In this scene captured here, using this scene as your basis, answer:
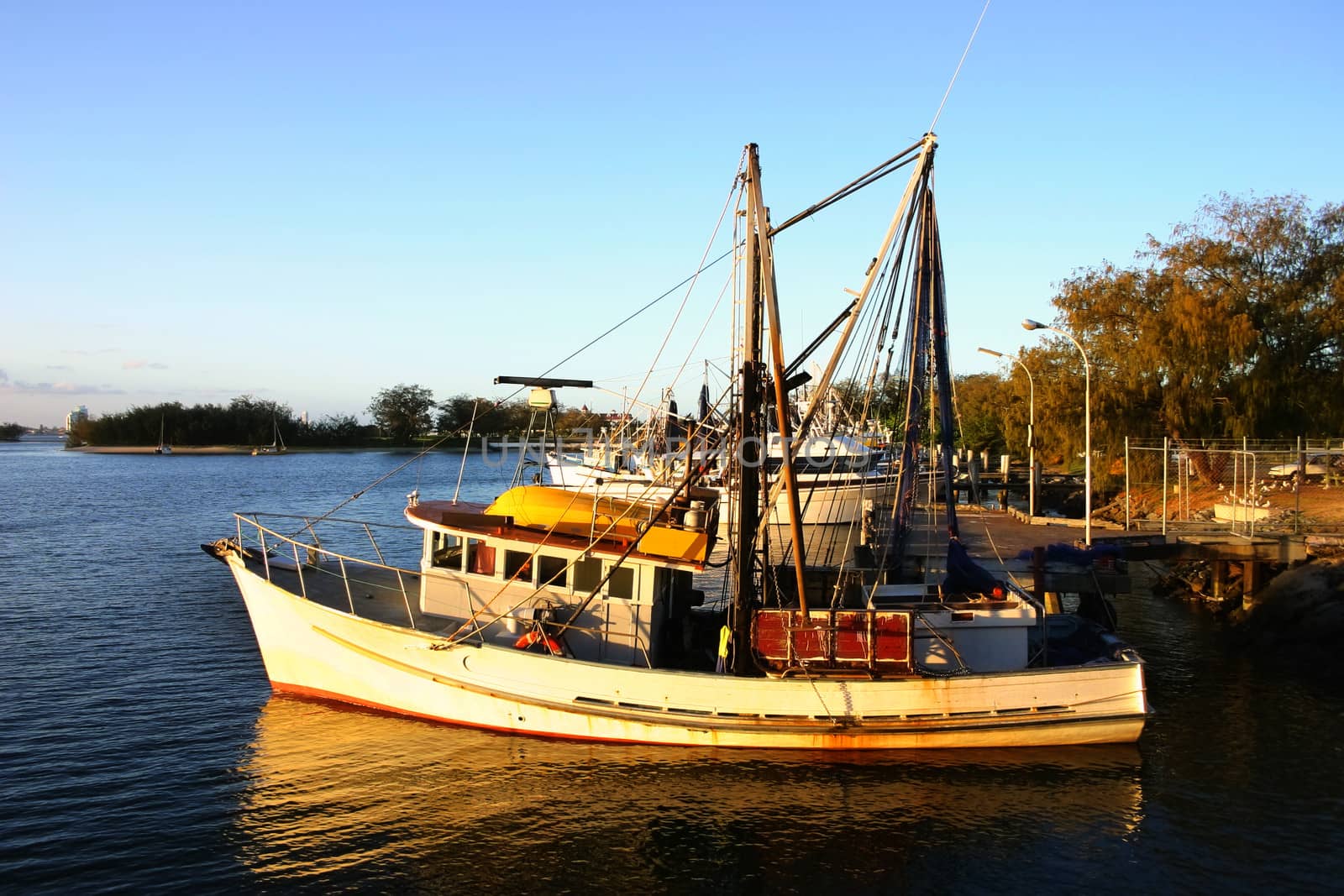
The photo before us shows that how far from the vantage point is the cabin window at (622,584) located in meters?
16.4

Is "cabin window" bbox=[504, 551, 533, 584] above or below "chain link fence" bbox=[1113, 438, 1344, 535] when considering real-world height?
below

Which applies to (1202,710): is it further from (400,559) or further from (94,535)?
(94,535)

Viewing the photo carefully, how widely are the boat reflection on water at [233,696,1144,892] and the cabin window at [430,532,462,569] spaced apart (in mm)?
2884

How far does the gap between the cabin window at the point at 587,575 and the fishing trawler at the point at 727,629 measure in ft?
0.13

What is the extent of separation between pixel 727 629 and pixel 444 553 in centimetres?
562

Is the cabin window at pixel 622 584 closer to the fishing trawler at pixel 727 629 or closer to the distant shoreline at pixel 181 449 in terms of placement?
the fishing trawler at pixel 727 629

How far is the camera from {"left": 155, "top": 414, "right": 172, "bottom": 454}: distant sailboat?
13682 cm

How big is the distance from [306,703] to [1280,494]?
99.2 ft

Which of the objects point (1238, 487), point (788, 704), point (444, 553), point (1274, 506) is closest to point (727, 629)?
point (788, 704)

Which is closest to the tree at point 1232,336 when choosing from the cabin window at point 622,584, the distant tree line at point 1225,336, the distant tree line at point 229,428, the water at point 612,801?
the distant tree line at point 1225,336

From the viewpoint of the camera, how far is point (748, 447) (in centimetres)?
1487

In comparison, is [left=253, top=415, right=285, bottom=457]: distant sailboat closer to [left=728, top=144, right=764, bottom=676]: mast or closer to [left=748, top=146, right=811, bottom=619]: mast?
[left=728, top=144, right=764, bottom=676]: mast

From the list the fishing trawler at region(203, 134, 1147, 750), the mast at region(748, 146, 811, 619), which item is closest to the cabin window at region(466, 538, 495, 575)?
the fishing trawler at region(203, 134, 1147, 750)

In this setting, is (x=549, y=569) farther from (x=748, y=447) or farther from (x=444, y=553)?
(x=748, y=447)
